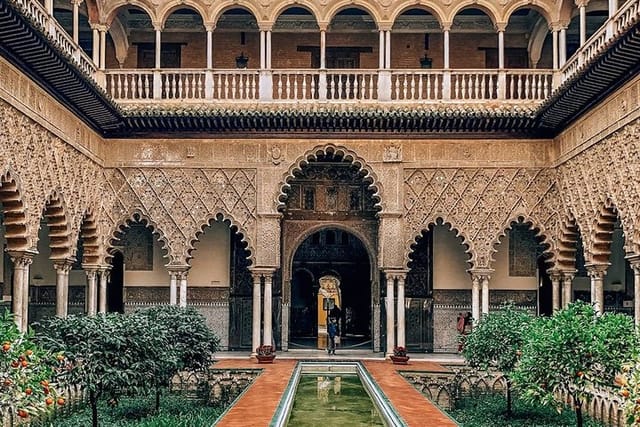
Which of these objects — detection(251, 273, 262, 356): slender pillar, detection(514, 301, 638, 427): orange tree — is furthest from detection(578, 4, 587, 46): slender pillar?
detection(251, 273, 262, 356): slender pillar

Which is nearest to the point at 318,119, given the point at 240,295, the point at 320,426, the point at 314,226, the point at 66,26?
the point at 314,226

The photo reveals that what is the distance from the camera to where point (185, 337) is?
40.3 feet

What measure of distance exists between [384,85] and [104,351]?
29.1ft

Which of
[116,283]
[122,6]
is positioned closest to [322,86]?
[122,6]

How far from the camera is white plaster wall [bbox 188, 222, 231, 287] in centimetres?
1883

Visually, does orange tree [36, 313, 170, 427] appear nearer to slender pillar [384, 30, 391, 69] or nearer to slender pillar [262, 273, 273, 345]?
slender pillar [262, 273, 273, 345]

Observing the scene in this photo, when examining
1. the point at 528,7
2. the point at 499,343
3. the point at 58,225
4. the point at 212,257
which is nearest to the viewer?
the point at 499,343

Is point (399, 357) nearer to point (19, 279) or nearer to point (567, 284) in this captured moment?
point (567, 284)

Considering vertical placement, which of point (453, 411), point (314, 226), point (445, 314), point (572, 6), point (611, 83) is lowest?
point (453, 411)

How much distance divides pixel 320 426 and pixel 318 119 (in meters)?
7.31

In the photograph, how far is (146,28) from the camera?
61.3 ft

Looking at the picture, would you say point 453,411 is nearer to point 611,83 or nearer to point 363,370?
point 363,370

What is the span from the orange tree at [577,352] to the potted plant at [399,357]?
668cm

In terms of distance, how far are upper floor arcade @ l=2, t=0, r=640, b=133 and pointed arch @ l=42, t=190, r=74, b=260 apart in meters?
1.65
